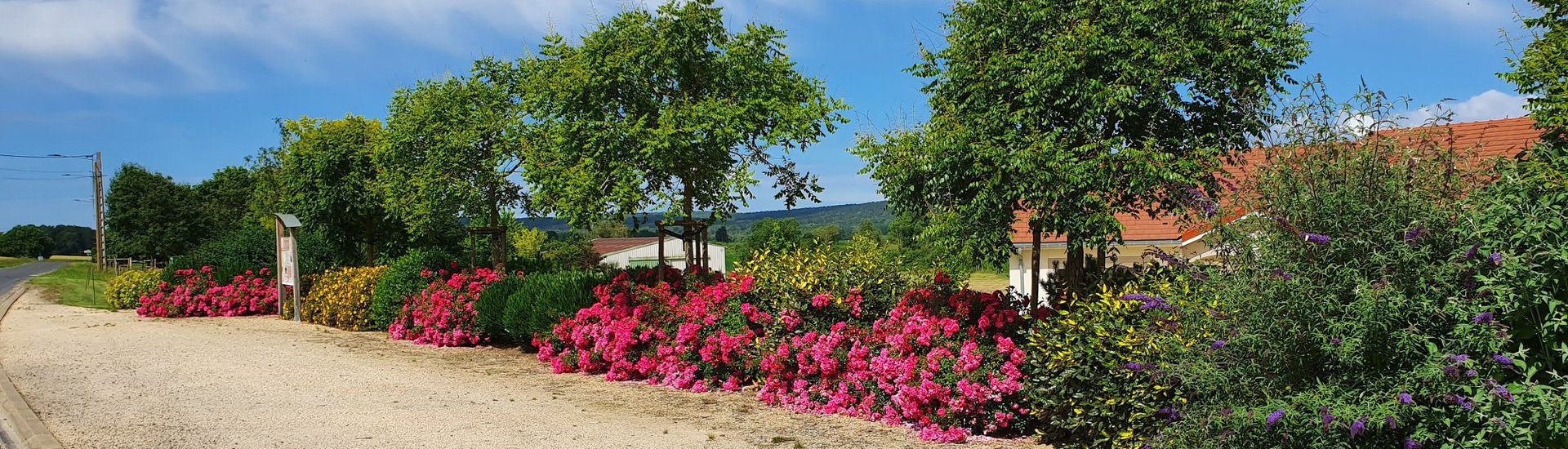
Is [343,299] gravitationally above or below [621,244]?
above

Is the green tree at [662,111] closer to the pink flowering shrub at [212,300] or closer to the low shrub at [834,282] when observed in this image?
the low shrub at [834,282]

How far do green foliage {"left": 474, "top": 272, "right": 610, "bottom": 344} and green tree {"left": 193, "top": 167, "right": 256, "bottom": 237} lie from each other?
3648cm

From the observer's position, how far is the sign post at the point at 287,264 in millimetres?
17016

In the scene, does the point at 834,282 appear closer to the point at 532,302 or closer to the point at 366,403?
the point at 366,403

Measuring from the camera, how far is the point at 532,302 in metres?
11.7

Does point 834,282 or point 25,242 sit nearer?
point 834,282

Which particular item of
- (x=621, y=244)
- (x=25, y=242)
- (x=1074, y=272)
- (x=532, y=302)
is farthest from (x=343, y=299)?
(x=25, y=242)

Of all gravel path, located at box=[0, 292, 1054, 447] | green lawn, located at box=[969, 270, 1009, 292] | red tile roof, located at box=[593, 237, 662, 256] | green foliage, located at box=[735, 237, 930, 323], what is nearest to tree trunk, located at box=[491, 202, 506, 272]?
gravel path, located at box=[0, 292, 1054, 447]

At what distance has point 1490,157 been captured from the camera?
161 inches

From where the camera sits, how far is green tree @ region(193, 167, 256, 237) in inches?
1758

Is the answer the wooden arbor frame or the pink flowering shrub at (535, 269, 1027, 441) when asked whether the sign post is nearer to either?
the pink flowering shrub at (535, 269, 1027, 441)

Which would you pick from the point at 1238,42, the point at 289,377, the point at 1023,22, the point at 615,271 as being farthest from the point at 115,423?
the point at 1238,42

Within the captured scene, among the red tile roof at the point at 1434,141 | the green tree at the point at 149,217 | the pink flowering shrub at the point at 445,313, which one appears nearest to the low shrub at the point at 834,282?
the red tile roof at the point at 1434,141

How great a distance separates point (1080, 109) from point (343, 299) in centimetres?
1303
